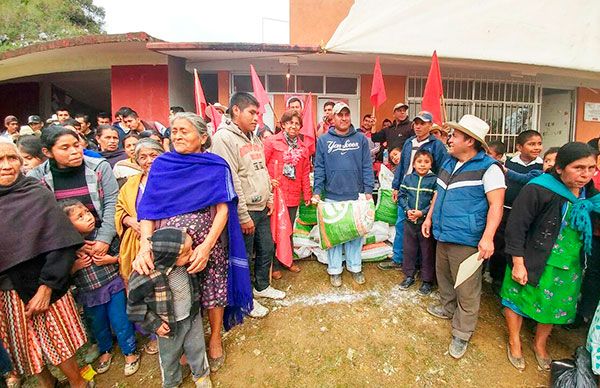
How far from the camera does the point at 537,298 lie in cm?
244

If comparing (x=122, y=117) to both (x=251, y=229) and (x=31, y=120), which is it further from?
(x=251, y=229)

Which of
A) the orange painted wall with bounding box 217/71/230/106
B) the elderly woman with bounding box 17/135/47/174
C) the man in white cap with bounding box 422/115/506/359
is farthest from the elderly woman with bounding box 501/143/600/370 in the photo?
the orange painted wall with bounding box 217/71/230/106

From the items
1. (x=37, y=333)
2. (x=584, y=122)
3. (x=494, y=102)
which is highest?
(x=494, y=102)

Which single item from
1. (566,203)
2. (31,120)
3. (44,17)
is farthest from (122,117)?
(44,17)

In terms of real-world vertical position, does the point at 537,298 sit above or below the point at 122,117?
below

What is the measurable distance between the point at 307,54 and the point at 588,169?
494 cm

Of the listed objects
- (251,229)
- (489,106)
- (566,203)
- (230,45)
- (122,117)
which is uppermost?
(230,45)

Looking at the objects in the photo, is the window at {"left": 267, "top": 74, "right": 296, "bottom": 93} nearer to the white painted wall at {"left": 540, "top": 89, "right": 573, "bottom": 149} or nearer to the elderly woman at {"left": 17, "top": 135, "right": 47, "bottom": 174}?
the elderly woman at {"left": 17, "top": 135, "right": 47, "bottom": 174}

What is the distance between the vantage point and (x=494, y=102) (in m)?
8.12

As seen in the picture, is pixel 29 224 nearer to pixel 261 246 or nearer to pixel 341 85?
pixel 261 246

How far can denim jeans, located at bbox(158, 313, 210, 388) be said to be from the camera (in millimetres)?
2068

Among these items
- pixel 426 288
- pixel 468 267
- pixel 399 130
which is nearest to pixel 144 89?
pixel 399 130

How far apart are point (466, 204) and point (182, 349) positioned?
7.95ft

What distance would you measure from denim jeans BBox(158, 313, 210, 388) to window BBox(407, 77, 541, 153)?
7383mm
